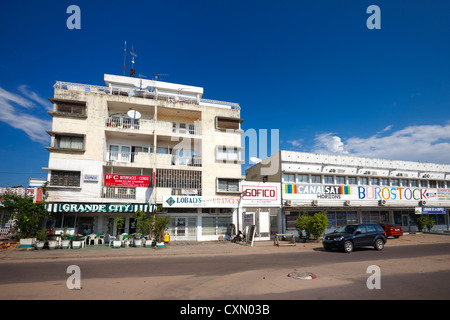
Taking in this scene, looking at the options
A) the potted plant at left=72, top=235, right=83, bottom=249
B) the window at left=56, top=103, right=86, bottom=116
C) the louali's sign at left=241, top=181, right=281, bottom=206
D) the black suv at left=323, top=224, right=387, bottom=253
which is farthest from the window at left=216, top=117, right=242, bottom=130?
the potted plant at left=72, top=235, right=83, bottom=249

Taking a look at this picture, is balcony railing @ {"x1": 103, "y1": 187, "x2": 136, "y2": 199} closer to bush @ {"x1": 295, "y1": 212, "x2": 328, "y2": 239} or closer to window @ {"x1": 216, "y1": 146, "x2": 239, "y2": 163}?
window @ {"x1": 216, "y1": 146, "x2": 239, "y2": 163}

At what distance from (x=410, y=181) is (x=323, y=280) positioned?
3218 centimetres

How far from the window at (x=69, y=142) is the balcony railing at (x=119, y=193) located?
13.5 ft

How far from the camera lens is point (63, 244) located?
18.3 meters

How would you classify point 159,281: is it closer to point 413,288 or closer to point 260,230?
point 413,288

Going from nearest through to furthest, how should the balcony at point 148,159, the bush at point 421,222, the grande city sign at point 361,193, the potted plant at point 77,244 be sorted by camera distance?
the potted plant at point 77,244
the balcony at point 148,159
the grande city sign at point 361,193
the bush at point 421,222

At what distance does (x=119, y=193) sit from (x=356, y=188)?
24905mm

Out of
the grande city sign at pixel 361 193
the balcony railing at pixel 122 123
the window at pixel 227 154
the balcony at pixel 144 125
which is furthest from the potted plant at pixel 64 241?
the grande city sign at pixel 361 193

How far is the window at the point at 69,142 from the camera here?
869 inches

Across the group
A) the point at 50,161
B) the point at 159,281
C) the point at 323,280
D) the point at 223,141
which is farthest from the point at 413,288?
the point at 50,161

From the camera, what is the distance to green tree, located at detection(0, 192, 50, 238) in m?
19.1

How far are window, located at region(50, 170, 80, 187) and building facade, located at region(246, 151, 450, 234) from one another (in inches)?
722

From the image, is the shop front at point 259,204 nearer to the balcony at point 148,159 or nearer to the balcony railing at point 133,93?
the balcony at point 148,159

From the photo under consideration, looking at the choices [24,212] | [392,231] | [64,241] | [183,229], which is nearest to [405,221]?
[392,231]
